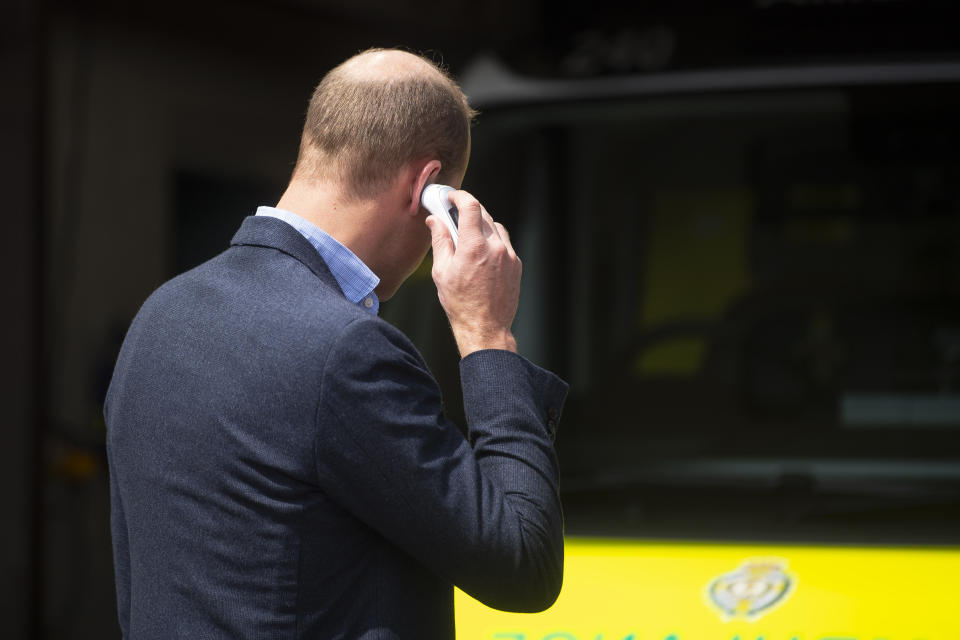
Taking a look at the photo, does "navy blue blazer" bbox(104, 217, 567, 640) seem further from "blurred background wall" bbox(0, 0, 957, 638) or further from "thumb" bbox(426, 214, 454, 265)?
"blurred background wall" bbox(0, 0, 957, 638)

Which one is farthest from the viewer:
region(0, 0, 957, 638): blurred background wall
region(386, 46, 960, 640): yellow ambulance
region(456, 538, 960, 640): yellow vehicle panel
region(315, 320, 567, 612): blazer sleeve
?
region(0, 0, 957, 638): blurred background wall

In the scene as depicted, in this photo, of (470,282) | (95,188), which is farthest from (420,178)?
(95,188)

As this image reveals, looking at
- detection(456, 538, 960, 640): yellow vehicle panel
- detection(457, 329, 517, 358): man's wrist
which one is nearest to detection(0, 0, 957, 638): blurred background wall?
detection(456, 538, 960, 640): yellow vehicle panel

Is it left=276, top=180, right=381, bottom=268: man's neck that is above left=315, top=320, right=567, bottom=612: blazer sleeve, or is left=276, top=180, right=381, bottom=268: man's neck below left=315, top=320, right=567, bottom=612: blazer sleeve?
above

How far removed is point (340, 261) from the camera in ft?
5.70

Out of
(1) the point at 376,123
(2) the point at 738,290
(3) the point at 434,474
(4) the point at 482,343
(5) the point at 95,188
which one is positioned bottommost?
(3) the point at 434,474

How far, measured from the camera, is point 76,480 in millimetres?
6242

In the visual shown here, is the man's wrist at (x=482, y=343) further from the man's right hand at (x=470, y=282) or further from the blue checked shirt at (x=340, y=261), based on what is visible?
the blue checked shirt at (x=340, y=261)

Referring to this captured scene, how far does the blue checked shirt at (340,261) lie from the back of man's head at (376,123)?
6 centimetres

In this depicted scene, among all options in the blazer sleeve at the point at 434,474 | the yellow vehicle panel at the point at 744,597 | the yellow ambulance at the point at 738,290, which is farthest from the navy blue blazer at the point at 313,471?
the yellow ambulance at the point at 738,290

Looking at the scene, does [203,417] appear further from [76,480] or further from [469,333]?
[76,480]

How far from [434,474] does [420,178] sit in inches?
15.1

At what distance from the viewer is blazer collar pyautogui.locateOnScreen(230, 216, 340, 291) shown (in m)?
1.71

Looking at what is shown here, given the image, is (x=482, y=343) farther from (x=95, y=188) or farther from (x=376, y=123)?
(x=95, y=188)
